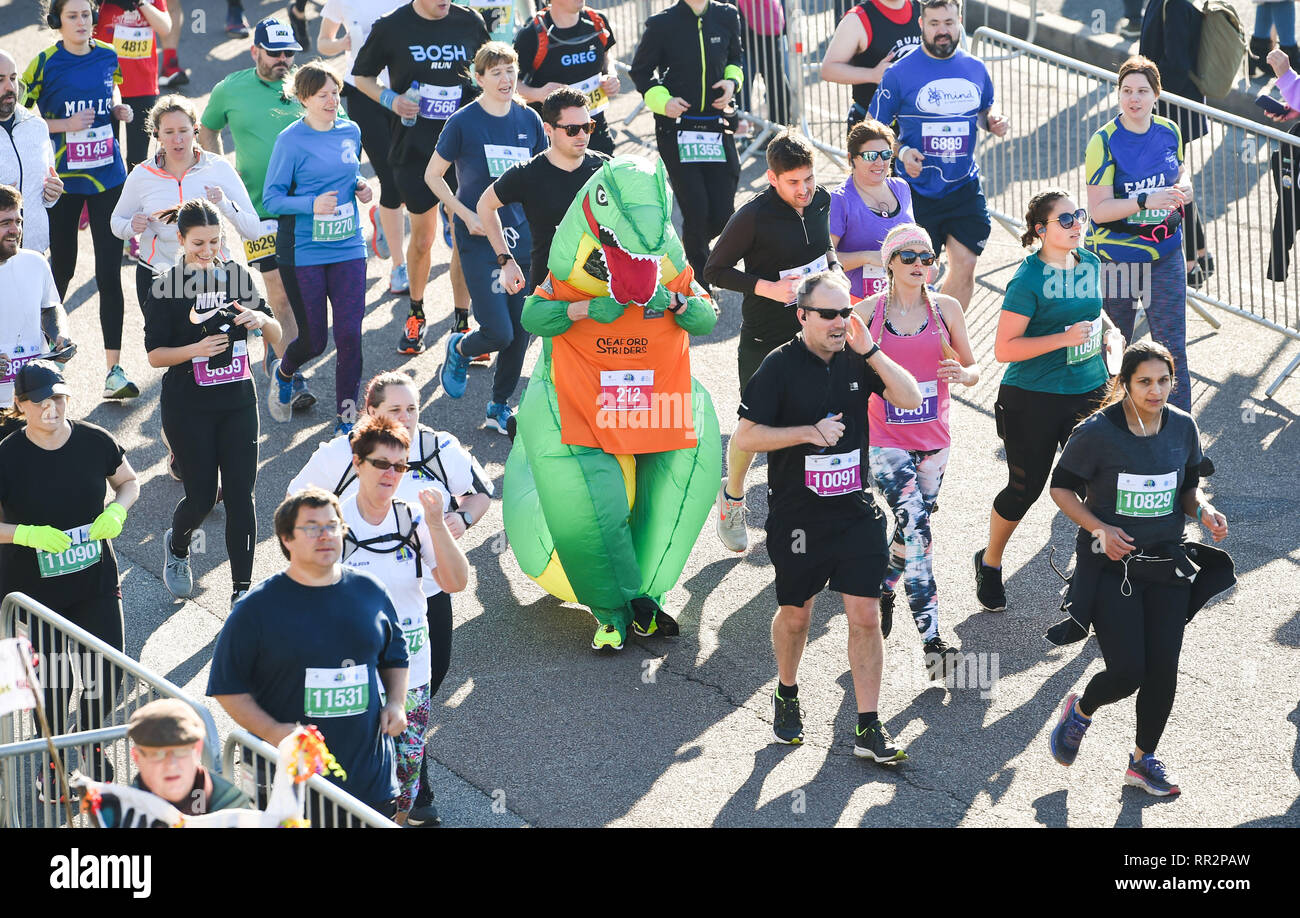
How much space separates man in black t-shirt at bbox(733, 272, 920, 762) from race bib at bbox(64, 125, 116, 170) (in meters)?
5.26

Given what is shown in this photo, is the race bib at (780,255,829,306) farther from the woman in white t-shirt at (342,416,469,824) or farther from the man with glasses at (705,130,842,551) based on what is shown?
the woman in white t-shirt at (342,416,469,824)

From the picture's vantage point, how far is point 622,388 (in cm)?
816

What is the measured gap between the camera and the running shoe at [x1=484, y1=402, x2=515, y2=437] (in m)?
10.4

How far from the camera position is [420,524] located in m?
6.30

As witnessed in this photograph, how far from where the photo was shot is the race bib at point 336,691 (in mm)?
5508

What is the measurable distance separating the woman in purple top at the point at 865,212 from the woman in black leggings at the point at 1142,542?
237 centimetres

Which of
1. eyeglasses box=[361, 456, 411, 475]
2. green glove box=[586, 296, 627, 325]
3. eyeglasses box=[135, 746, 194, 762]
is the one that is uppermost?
eyeglasses box=[361, 456, 411, 475]

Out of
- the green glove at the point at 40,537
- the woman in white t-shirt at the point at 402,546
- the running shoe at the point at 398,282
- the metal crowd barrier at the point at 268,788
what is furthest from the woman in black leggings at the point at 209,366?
the running shoe at the point at 398,282

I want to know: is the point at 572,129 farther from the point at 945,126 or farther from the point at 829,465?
the point at 829,465

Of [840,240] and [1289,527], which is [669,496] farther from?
[1289,527]

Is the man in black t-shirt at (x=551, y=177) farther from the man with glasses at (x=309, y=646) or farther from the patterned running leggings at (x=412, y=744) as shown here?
the man with glasses at (x=309, y=646)

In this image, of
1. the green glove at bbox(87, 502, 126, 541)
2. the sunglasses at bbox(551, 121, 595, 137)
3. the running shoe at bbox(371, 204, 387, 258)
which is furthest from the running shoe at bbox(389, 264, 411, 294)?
the green glove at bbox(87, 502, 126, 541)

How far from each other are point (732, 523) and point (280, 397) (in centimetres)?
306

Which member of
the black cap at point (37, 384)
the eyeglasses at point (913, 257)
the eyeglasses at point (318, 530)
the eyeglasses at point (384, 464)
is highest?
the eyeglasses at point (318, 530)
